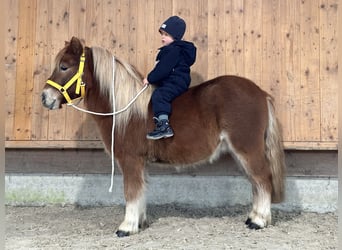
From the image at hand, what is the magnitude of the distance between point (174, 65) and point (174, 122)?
0.54 meters

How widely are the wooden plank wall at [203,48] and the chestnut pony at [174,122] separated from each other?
0.83 m


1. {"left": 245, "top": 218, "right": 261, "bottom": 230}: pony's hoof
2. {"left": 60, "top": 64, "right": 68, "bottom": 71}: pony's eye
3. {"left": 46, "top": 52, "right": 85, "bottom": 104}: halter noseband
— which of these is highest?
{"left": 60, "top": 64, "right": 68, "bottom": 71}: pony's eye

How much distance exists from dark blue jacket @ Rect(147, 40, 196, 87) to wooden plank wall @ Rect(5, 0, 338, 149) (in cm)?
82

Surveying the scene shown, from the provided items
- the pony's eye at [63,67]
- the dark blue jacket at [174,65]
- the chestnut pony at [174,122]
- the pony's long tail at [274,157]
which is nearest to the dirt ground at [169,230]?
the chestnut pony at [174,122]

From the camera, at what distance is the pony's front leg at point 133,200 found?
3441 millimetres

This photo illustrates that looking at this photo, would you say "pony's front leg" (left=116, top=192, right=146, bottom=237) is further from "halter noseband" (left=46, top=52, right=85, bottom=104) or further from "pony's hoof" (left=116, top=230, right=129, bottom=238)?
"halter noseband" (left=46, top=52, right=85, bottom=104)

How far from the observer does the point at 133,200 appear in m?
3.47

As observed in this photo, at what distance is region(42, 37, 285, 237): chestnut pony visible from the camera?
3.54 meters

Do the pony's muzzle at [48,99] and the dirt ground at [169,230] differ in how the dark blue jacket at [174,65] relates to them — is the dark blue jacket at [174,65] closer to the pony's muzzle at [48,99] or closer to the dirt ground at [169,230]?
the pony's muzzle at [48,99]

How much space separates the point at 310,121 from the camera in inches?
170

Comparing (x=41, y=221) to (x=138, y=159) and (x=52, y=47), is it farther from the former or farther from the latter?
(x=52, y=47)

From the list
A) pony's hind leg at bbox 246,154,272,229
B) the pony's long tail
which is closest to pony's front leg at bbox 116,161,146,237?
pony's hind leg at bbox 246,154,272,229

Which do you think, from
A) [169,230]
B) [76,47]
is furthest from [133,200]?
[76,47]

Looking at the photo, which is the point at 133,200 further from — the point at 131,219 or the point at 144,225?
the point at 144,225
